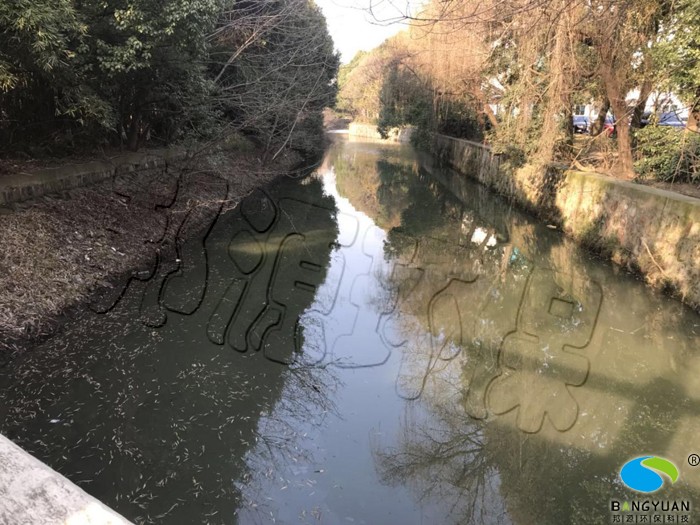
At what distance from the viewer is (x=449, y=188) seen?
1820cm

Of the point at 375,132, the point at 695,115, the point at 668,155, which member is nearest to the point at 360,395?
the point at 668,155

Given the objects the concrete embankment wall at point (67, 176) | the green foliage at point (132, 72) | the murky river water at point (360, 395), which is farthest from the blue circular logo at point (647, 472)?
the concrete embankment wall at point (67, 176)

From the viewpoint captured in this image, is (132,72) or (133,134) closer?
(132,72)

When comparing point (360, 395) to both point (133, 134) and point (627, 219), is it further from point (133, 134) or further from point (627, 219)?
point (133, 134)

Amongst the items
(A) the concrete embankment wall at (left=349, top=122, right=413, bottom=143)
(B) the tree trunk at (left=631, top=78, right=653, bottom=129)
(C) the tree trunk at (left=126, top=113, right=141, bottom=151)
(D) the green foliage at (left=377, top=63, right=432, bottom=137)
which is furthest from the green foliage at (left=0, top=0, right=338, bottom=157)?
(A) the concrete embankment wall at (left=349, top=122, right=413, bottom=143)

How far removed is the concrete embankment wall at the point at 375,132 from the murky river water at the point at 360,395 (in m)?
33.5

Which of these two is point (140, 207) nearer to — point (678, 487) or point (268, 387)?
point (268, 387)

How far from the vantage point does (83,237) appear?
22.0 feet

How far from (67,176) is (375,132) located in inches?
1695

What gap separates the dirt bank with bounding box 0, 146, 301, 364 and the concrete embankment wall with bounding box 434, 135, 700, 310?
7.56m

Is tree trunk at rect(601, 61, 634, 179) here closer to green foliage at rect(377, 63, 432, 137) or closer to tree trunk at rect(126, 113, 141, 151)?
tree trunk at rect(126, 113, 141, 151)

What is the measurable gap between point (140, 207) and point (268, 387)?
5.53m

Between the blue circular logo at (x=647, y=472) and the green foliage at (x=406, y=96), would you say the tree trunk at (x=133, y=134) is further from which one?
the green foliage at (x=406, y=96)

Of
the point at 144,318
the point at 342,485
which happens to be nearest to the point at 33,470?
the point at 342,485
